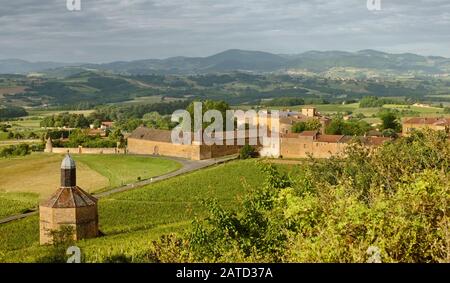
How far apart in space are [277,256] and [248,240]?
1277mm

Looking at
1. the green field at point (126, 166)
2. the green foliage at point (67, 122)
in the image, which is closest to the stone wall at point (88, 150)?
the green field at point (126, 166)

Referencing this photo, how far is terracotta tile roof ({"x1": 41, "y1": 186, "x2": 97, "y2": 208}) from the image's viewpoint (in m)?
27.7

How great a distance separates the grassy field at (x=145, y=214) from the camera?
78.9ft

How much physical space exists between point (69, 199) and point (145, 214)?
11298 mm

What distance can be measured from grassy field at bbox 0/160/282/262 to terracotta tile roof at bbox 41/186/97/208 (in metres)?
1.77

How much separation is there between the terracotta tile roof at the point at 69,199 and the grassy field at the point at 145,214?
1.77m

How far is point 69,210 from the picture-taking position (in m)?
27.7

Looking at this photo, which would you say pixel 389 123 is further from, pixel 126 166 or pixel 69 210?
pixel 69 210

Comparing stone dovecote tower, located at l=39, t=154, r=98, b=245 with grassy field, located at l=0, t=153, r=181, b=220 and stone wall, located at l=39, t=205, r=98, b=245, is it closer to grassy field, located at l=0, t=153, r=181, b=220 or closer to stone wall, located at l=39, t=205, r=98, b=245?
stone wall, located at l=39, t=205, r=98, b=245

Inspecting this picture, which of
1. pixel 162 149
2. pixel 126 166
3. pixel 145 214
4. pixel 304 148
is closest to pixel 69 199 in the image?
pixel 145 214
